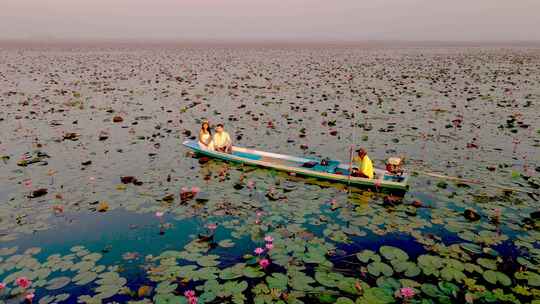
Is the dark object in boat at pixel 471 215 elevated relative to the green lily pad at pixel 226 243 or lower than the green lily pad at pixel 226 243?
elevated

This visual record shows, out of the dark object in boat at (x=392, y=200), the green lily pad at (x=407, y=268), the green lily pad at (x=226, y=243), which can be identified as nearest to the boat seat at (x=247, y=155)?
the dark object in boat at (x=392, y=200)

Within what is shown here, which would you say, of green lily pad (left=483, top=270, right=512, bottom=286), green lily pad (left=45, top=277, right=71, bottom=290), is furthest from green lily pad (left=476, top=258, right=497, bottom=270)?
green lily pad (left=45, top=277, right=71, bottom=290)

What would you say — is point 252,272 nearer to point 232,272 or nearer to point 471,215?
point 232,272

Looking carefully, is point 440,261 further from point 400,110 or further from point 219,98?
point 219,98

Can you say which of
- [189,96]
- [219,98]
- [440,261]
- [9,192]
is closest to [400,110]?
[219,98]

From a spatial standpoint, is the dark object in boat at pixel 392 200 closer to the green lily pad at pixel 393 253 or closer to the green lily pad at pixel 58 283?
the green lily pad at pixel 393 253

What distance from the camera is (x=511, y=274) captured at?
776 cm

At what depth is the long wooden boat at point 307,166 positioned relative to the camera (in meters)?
11.8

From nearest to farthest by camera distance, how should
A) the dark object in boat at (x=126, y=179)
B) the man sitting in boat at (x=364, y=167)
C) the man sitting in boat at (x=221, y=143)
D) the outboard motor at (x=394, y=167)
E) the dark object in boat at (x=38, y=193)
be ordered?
the dark object in boat at (x=38, y=193) < the man sitting in boat at (x=364, y=167) < the outboard motor at (x=394, y=167) < the dark object in boat at (x=126, y=179) < the man sitting in boat at (x=221, y=143)

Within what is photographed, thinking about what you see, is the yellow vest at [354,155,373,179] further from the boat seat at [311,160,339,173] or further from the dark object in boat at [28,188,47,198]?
the dark object in boat at [28,188,47,198]

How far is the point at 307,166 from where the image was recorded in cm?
1373

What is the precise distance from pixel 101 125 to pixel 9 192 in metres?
9.15

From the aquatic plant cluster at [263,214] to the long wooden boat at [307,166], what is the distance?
1.06ft

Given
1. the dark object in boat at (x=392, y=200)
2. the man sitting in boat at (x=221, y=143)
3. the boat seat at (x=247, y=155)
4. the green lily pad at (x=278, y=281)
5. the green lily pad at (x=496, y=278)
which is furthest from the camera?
the man sitting in boat at (x=221, y=143)
